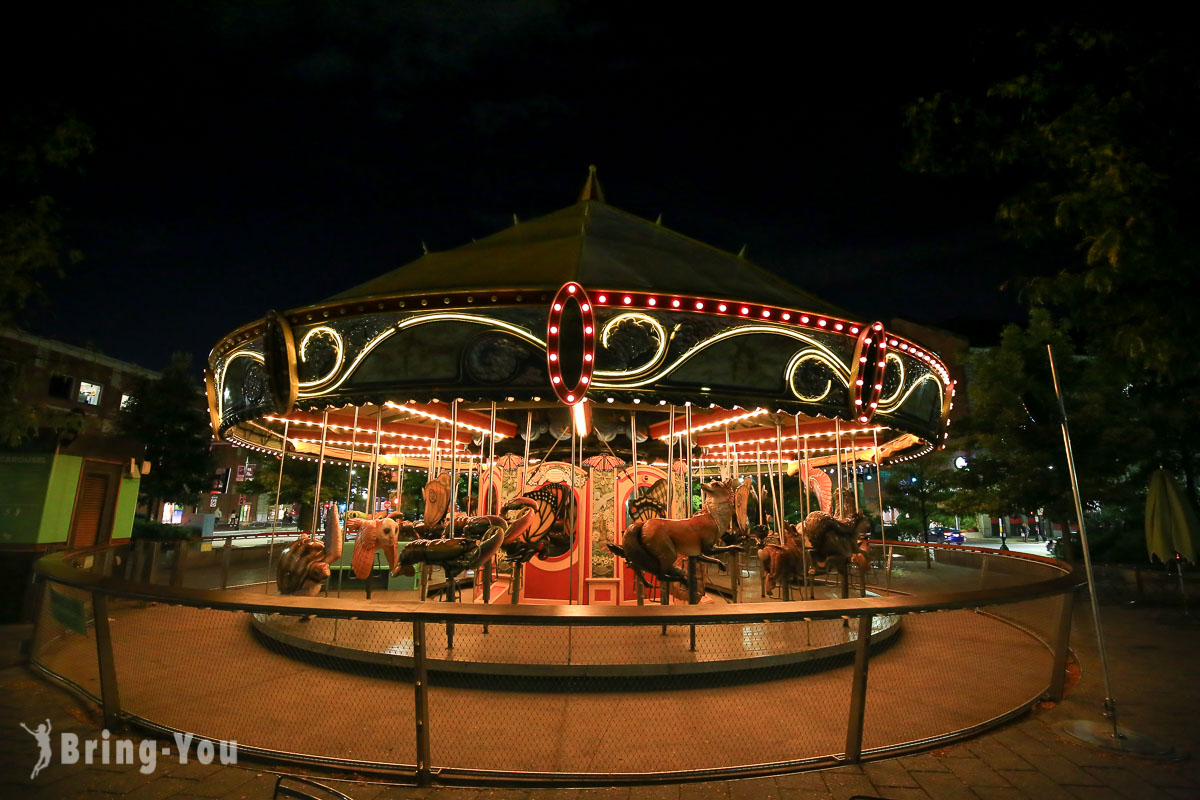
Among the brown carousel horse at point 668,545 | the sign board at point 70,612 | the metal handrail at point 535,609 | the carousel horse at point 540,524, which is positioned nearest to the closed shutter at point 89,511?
the sign board at point 70,612

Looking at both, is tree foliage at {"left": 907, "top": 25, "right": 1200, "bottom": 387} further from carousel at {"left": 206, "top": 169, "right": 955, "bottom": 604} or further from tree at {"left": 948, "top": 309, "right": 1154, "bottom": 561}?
tree at {"left": 948, "top": 309, "right": 1154, "bottom": 561}

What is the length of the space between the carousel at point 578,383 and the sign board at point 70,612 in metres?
2.24

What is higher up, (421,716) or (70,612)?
(70,612)

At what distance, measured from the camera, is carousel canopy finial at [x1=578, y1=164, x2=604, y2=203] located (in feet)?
37.2

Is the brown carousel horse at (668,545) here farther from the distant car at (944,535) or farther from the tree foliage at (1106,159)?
the distant car at (944,535)

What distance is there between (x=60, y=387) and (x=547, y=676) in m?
39.4

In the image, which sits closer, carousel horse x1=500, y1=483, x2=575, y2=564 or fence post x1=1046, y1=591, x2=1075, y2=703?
fence post x1=1046, y1=591, x2=1075, y2=703

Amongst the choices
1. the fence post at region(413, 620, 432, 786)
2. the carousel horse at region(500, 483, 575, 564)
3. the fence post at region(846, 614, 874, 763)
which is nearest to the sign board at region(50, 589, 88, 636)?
the fence post at region(413, 620, 432, 786)

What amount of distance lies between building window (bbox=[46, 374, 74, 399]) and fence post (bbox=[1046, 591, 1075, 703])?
4184 cm

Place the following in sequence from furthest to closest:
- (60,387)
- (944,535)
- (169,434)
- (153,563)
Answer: (944,535), (60,387), (169,434), (153,563)

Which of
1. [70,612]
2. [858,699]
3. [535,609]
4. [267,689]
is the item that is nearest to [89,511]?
[70,612]

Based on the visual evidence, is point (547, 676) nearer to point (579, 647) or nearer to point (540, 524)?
point (579, 647)

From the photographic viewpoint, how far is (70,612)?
498 centimetres

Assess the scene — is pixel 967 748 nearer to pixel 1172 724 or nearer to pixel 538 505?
pixel 1172 724
